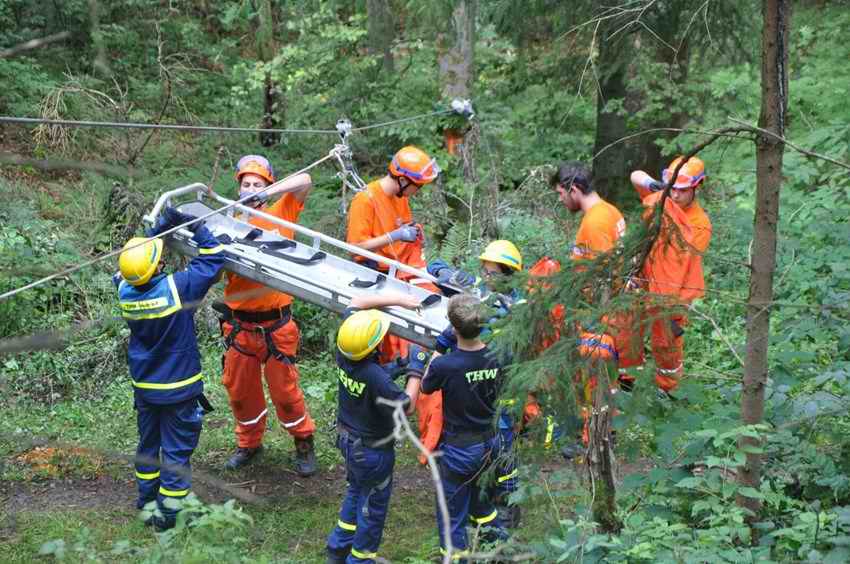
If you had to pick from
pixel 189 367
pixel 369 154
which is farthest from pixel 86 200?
pixel 189 367

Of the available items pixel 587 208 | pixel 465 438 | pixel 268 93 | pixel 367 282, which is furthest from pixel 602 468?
pixel 268 93

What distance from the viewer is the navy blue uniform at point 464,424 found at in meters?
4.66

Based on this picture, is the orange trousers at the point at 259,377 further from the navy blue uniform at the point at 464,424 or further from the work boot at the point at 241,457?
the navy blue uniform at the point at 464,424

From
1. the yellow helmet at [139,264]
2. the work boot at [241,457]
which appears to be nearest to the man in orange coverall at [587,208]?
the work boot at [241,457]

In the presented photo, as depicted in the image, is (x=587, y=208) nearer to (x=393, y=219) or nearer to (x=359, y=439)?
(x=393, y=219)

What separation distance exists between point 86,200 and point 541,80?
5671 millimetres

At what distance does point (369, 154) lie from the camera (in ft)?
40.4

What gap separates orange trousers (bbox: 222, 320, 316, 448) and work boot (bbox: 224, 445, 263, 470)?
185 millimetres

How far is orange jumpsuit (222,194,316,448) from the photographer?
20.1 ft

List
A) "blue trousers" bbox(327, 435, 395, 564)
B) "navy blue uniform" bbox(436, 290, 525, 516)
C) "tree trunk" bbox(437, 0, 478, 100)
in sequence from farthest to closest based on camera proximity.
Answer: "tree trunk" bbox(437, 0, 478, 100) < "blue trousers" bbox(327, 435, 395, 564) < "navy blue uniform" bbox(436, 290, 525, 516)

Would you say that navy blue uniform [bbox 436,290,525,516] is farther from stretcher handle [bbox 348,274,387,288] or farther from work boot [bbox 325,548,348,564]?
work boot [bbox 325,548,348,564]

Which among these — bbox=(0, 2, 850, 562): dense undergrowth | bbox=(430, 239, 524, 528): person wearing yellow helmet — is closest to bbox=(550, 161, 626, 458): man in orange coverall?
bbox=(0, 2, 850, 562): dense undergrowth

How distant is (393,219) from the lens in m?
6.59

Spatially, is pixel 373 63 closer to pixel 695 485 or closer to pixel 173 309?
pixel 173 309
